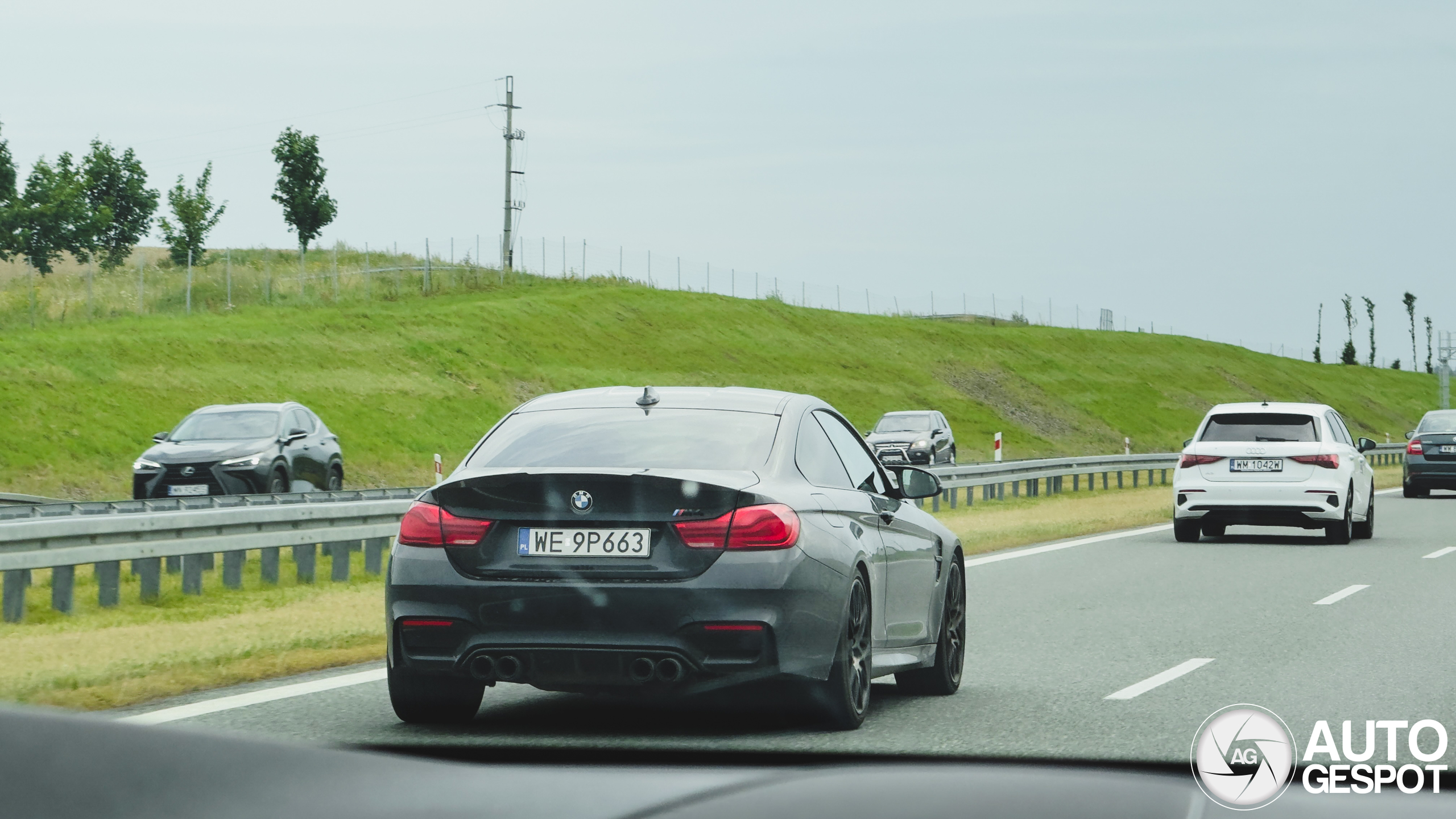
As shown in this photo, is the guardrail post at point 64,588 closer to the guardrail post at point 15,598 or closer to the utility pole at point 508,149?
the guardrail post at point 15,598

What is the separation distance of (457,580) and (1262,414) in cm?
1490

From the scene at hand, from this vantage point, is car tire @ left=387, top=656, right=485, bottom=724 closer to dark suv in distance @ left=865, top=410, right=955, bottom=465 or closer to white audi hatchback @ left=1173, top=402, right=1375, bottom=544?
white audi hatchback @ left=1173, top=402, right=1375, bottom=544

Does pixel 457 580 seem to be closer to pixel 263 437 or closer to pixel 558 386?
pixel 263 437

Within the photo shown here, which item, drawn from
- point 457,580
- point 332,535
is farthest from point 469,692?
point 332,535

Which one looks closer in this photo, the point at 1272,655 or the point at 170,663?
the point at 170,663

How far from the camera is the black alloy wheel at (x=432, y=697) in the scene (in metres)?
6.91

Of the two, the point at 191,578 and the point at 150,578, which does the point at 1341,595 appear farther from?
the point at 150,578

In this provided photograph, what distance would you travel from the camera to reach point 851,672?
695 centimetres

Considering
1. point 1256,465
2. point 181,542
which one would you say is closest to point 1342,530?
point 1256,465

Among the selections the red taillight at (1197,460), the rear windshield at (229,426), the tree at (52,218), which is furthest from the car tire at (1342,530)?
the tree at (52,218)

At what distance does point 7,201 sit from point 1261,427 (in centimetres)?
6516

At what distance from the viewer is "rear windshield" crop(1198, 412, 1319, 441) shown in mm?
19250

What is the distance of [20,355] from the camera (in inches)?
1576

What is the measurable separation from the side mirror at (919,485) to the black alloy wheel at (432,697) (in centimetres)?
240
